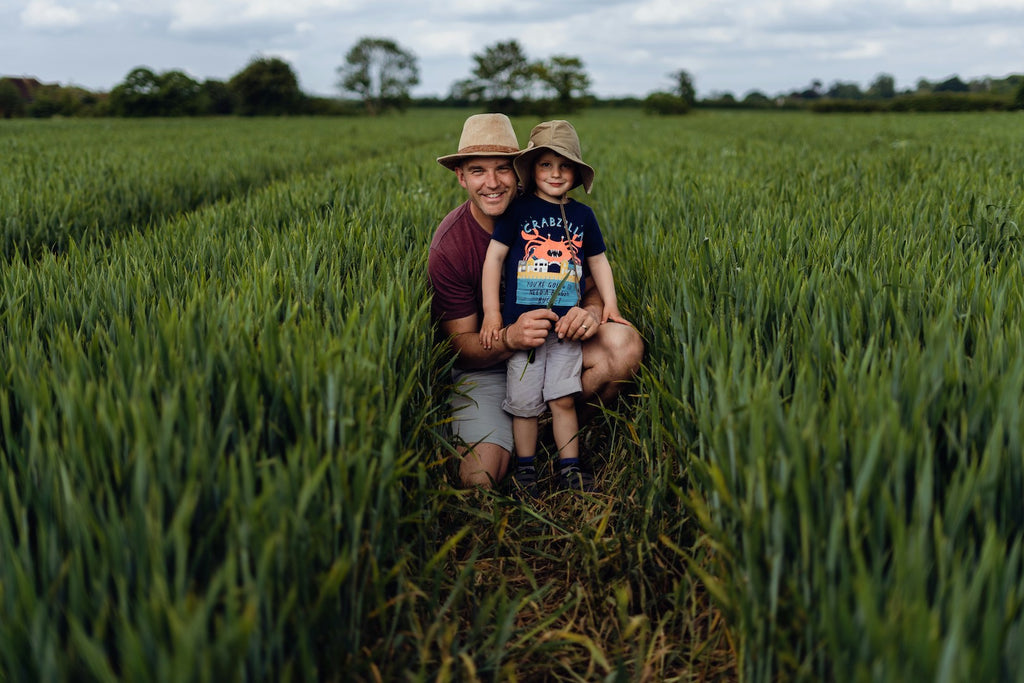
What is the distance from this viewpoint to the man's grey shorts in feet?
7.96

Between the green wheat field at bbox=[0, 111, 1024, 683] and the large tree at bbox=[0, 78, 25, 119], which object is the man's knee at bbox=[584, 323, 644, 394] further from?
the large tree at bbox=[0, 78, 25, 119]

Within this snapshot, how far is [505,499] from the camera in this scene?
6.75 feet

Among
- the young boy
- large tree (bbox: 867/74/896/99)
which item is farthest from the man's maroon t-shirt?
large tree (bbox: 867/74/896/99)

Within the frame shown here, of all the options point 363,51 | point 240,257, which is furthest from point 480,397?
point 363,51

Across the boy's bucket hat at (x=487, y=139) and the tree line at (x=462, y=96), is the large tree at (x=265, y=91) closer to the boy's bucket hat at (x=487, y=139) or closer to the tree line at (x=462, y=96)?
the tree line at (x=462, y=96)

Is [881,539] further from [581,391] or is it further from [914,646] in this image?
[581,391]

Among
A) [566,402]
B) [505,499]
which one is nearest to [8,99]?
[566,402]

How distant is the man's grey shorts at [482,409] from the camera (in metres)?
2.43

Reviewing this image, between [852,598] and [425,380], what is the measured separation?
1.43 metres

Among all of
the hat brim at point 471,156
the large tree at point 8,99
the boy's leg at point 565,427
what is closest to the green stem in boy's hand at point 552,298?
the boy's leg at point 565,427

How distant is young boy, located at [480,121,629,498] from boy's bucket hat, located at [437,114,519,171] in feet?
0.23

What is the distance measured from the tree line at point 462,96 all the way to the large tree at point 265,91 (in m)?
0.07

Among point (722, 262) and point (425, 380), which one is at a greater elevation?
point (722, 262)

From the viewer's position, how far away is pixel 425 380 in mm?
2189
